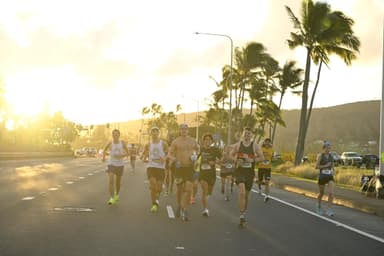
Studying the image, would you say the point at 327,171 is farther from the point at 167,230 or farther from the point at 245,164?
the point at 167,230

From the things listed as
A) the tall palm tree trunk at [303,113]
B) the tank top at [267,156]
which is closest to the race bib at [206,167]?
the tank top at [267,156]

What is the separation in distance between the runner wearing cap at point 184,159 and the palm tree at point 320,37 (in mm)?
26979

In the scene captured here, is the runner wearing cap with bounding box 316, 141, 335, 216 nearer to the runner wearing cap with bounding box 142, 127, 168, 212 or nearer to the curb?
the curb

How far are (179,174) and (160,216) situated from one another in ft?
3.59

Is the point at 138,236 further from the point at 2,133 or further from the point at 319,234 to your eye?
the point at 2,133

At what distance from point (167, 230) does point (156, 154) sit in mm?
3050

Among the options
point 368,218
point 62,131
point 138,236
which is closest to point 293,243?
point 138,236

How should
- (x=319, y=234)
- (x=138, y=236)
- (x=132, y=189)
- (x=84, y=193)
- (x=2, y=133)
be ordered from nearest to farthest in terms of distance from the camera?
1. (x=138, y=236)
2. (x=319, y=234)
3. (x=84, y=193)
4. (x=132, y=189)
5. (x=2, y=133)

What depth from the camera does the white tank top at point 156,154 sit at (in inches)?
535

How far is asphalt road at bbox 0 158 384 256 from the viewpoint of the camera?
350 inches

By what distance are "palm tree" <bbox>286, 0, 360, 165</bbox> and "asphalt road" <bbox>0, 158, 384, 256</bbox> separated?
23156 mm

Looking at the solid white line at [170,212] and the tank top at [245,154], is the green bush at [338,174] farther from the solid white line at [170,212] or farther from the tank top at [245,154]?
the tank top at [245,154]

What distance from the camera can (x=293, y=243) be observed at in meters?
10.0

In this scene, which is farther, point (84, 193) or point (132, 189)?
point (132, 189)
